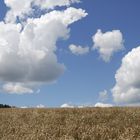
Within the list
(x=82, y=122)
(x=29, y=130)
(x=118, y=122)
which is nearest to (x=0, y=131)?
(x=29, y=130)

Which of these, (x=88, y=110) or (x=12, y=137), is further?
(x=88, y=110)

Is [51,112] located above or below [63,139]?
above

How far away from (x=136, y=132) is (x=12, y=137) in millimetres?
7067

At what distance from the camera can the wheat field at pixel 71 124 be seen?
87.6ft

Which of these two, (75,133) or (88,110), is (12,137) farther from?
(88,110)

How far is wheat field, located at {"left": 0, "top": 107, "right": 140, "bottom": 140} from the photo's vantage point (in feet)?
87.6

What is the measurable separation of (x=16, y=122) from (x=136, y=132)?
957 cm

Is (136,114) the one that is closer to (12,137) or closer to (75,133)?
(75,133)

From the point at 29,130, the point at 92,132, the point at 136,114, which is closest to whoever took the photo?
the point at 92,132

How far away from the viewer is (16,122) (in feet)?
107

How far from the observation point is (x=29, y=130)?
1155 inches

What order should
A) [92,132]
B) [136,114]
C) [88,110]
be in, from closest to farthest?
[92,132] → [136,114] → [88,110]

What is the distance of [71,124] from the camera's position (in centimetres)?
2991

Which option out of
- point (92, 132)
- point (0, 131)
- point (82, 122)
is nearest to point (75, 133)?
point (92, 132)
